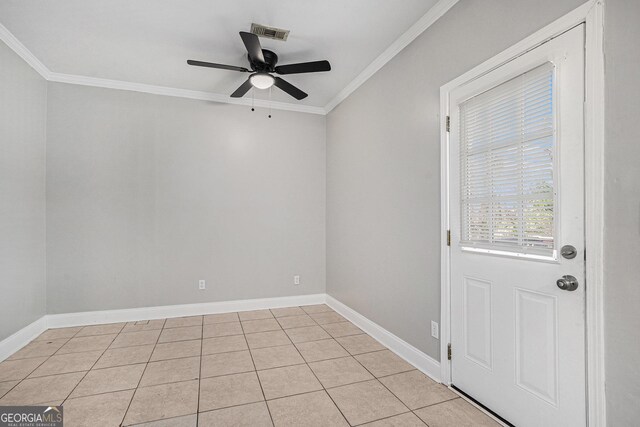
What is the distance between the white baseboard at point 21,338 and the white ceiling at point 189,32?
2712 millimetres

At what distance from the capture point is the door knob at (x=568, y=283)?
1.50 meters

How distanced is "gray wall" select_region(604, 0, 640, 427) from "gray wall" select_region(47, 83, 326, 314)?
346 centimetres

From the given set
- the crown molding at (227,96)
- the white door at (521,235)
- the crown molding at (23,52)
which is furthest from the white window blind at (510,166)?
the crown molding at (23,52)

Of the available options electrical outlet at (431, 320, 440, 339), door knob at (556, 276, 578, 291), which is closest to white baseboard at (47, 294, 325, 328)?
electrical outlet at (431, 320, 440, 339)

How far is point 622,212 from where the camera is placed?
52.5 inches

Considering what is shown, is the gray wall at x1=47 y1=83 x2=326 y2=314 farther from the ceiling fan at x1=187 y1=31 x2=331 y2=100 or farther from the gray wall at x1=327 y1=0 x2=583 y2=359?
the ceiling fan at x1=187 y1=31 x2=331 y2=100

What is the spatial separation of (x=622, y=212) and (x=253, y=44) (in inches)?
96.7

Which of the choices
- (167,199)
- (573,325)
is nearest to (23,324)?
(167,199)

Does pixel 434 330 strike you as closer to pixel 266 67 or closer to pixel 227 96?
pixel 266 67

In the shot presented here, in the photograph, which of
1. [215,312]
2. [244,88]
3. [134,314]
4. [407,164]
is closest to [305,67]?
[244,88]

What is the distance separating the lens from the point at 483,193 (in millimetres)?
2049

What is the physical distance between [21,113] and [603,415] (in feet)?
15.9

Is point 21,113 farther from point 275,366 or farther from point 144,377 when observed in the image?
point 275,366

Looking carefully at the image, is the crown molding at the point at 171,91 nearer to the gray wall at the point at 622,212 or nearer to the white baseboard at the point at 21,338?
the white baseboard at the point at 21,338
